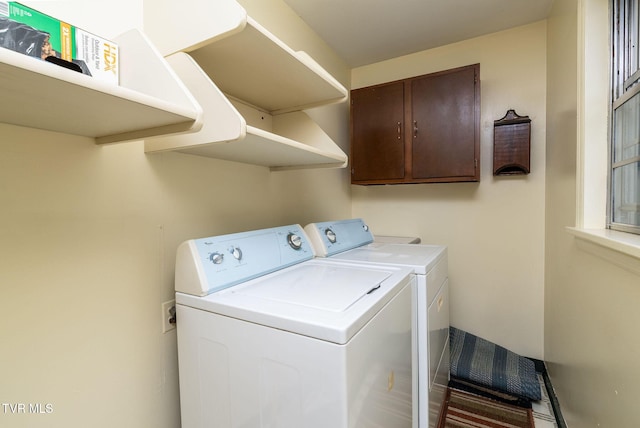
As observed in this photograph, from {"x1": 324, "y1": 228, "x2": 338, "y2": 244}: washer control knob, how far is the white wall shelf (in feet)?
1.21

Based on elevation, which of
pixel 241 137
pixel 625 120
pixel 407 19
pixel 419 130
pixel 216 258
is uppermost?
pixel 407 19

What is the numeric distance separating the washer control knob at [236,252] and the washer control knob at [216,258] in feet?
0.15

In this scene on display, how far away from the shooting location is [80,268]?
2.90ft

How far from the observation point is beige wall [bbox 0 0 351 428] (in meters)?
0.76

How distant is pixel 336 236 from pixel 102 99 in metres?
1.28

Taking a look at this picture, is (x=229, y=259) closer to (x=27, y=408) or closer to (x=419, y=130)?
(x=27, y=408)

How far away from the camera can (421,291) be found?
4.13 ft

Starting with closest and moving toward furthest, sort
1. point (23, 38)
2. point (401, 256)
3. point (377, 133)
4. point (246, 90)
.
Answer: point (23, 38) → point (246, 90) → point (401, 256) → point (377, 133)

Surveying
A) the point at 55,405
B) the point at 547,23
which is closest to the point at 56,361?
the point at 55,405

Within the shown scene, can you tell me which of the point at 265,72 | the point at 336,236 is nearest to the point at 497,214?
the point at 336,236

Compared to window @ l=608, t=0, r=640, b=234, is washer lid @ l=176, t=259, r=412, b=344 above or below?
below

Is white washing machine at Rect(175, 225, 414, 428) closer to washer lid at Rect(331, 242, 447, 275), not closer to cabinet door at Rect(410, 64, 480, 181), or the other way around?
washer lid at Rect(331, 242, 447, 275)

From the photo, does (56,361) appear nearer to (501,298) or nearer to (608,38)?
(608,38)

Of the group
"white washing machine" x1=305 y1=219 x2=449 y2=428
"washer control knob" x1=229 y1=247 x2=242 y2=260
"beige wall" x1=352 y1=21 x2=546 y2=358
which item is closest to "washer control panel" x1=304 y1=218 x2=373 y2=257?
"white washing machine" x1=305 y1=219 x2=449 y2=428
